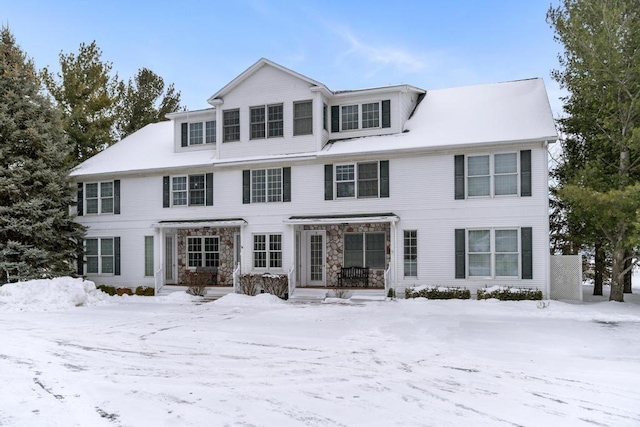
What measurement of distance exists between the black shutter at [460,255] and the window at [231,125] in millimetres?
9295

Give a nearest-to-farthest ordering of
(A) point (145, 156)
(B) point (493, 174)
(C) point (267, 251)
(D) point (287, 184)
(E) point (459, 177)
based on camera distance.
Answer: (B) point (493, 174)
(E) point (459, 177)
(D) point (287, 184)
(C) point (267, 251)
(A) point (145, 156)

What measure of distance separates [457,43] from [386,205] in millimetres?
7954

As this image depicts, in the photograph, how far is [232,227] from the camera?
65.5ft

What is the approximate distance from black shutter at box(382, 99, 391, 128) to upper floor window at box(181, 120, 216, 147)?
730 cm

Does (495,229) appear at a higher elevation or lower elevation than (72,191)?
lower

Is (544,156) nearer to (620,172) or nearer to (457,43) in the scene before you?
(620,172)

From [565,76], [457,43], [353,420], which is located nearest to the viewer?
[353,420]

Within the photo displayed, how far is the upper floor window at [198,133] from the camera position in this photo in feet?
68.2

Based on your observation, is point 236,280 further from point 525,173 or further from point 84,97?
point 84,97

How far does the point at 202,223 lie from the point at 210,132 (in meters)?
4.29

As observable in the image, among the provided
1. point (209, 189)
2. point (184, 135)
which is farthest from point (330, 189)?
point (184, 135)

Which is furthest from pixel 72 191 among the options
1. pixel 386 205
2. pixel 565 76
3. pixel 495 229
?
pixel 565 76

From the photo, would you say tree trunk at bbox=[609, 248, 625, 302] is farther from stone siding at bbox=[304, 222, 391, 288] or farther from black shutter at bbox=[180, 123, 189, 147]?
black shutter at bbox=[180, 123, 189, 147]

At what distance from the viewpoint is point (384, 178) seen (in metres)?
17.2
